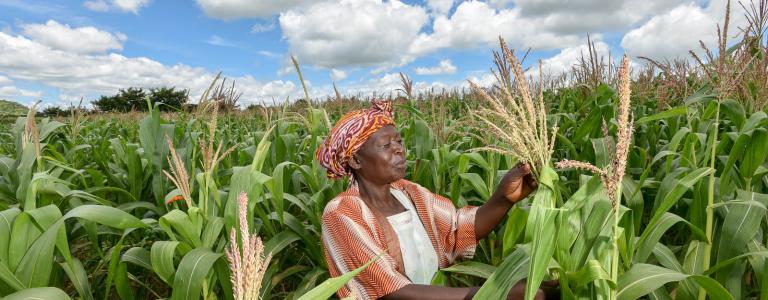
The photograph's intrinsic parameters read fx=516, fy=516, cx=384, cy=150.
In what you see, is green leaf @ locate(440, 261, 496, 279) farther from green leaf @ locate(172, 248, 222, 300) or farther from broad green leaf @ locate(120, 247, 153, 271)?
broad green leaf @ locate(120, 247, 153, 271)

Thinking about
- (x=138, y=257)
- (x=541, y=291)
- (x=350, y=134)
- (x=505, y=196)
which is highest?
(x=350, y=134)

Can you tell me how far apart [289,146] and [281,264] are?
116cm

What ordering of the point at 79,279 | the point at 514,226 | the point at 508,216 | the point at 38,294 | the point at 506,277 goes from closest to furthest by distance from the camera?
the point at 506,277, the point at 38,294, the point at 514,226, the point at 79,279, the point at 508,216

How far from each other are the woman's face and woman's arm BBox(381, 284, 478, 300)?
0.55 m

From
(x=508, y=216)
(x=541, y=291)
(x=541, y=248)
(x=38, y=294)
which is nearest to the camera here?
(x=541, y=248)

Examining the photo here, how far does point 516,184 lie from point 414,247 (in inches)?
22.3

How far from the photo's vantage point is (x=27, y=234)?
7.52 ft

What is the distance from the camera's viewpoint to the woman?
2039 millimetres

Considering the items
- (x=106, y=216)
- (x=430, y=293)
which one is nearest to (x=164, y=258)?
(x=106, y=216)

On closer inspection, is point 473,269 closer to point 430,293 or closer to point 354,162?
point 430,293

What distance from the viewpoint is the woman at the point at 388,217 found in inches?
80.3

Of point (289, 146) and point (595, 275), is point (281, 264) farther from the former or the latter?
point (595, 275)

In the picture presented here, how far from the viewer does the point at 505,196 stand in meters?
2.22

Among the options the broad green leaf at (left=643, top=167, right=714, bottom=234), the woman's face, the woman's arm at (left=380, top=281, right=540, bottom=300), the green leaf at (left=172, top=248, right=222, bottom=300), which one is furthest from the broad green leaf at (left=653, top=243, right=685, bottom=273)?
the green leaf at (left=172, top=248, right=222, bottom=300)
